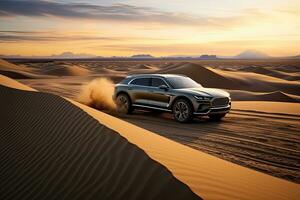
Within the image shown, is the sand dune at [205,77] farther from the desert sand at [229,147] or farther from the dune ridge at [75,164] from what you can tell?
the dune ridge at [75,164]

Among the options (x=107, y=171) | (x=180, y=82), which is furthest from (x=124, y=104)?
(x=107, y=171)

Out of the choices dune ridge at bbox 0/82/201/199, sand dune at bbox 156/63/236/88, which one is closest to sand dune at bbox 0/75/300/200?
dune ridge at bbox 0/82/201/199

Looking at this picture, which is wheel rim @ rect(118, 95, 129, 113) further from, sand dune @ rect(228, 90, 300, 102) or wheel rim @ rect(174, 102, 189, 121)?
sand dune @ rect(228, 90, 300, 102)

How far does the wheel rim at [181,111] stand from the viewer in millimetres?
13328

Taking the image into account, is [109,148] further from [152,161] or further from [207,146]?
[207,146]

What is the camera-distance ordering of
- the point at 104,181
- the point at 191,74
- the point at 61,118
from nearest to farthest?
the point at 104,181, the point at 61,118, the point at 191,74

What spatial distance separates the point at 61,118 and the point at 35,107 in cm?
284

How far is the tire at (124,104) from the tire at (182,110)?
2243mm

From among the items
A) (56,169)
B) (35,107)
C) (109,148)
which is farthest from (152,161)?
(35,107)

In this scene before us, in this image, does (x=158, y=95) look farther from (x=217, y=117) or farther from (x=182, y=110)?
(x=217, y=117)

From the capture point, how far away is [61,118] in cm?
979

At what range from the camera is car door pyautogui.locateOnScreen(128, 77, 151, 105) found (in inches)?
581

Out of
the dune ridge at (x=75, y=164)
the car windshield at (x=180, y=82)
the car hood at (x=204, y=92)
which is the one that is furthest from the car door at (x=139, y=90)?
the dune ridge at (x=75, y=164)

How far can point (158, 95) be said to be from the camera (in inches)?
561
